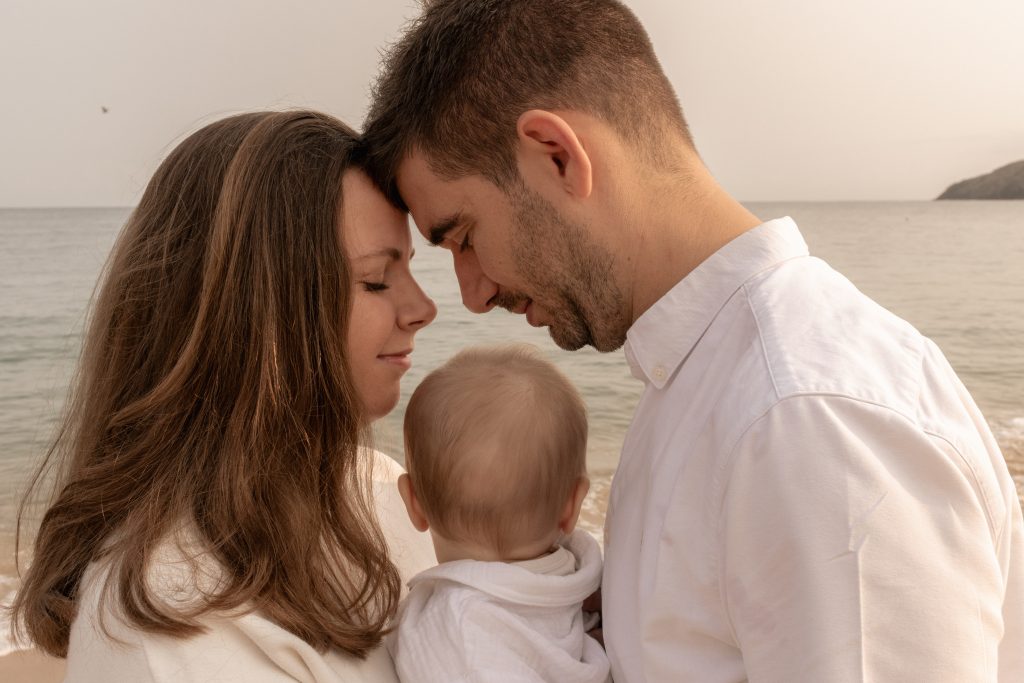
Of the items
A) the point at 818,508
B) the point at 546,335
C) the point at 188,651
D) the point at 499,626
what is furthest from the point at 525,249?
the point at 546,335

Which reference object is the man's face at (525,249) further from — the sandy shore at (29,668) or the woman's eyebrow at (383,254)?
the sandy shore at (29,668)

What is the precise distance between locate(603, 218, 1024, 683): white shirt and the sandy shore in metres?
3.98

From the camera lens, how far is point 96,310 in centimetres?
242

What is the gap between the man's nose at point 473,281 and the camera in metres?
2.53

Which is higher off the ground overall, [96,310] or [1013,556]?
[96,310]

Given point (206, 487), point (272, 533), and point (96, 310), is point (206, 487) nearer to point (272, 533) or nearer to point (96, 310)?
point (272, 533)

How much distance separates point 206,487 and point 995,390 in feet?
46.3

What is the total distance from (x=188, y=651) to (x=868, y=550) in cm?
130

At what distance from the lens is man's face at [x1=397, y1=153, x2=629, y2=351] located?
2.25 meters

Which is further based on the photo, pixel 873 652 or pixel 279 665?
pixel 279 665

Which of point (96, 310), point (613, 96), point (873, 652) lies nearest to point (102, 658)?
point (96, 310)

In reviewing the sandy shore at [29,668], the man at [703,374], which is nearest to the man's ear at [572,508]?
the man at [703,374]

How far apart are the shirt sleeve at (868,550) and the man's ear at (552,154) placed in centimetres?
82

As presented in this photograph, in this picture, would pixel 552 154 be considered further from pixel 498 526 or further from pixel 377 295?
pixel 498 526
